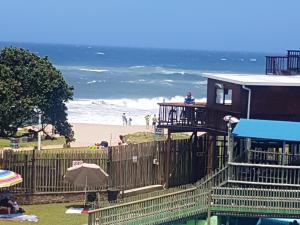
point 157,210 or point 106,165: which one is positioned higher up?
point 106,165

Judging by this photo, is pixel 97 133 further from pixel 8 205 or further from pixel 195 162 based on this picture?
pixel 8 205

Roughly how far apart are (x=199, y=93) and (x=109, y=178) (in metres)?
76.2

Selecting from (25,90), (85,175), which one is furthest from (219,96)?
(25,90)

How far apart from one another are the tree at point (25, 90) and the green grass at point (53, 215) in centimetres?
797

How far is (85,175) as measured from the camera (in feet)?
81.6

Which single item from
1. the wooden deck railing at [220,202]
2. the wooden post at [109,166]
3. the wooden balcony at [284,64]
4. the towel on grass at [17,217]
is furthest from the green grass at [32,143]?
the wooden deck railing at [220,202]

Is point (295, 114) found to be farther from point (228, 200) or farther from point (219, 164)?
point (228, 200)

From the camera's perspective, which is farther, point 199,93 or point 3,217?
point 199,93

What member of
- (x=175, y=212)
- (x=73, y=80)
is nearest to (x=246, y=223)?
(x=175, y=212)

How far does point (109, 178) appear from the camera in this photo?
86.9 ft

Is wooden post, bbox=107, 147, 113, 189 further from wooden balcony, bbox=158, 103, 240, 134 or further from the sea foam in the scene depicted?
the sea foam

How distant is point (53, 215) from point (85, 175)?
1.72 metres

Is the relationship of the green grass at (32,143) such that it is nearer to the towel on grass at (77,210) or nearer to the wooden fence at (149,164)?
the wooden fence at (149,164)

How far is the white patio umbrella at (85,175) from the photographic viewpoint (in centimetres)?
2473
